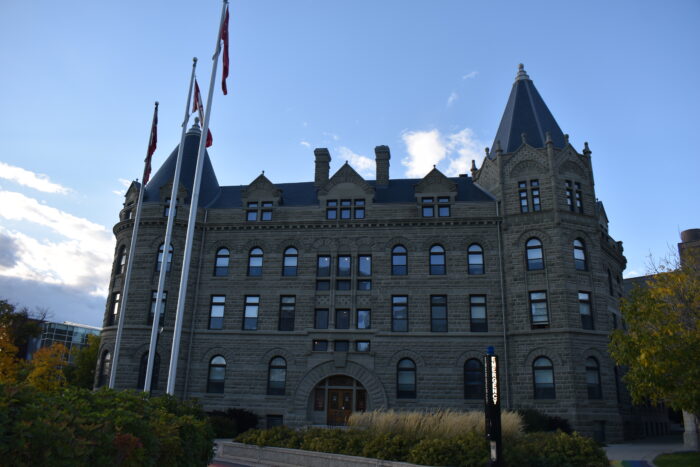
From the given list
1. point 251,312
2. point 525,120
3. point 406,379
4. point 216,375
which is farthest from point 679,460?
point 216,375

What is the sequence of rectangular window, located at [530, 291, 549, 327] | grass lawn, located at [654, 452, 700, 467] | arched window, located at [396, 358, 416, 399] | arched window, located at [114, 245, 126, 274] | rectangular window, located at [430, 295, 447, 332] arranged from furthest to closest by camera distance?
arched window, located at [114, 245, 126, 274]
rectangular window, located at [430, 295, 447, 332]
arched window, located at [396, 358, 416, 399]
rectangular window, located at [530, 291, 549, 327]
grass lawn, located at [654, 452, 700, 467]

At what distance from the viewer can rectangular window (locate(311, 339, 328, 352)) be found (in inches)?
1212

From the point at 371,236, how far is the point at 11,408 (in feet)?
86.4

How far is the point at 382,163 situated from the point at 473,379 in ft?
49.6

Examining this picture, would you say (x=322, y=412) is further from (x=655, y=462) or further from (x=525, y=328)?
(x=655, y=462)

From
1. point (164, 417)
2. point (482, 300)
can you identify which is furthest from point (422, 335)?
point (164, 417)

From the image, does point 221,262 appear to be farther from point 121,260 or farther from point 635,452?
point 635,452

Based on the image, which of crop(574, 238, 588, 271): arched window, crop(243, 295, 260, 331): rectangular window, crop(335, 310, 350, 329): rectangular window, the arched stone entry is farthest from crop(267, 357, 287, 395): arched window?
crop(574, 238, 588, 271): arched window

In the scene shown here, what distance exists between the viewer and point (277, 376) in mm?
30781

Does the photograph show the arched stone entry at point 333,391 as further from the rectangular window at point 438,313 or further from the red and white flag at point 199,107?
the red and white flag at point 199,107

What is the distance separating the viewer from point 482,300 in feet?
100

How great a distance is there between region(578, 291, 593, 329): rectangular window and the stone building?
11 cm

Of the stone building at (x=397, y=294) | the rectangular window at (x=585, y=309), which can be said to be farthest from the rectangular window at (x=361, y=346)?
the rectangular window at (x=585, y=309)

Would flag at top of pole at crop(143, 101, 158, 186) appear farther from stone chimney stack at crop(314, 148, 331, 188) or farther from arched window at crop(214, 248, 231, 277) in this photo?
stone chimney stack at crop(314, 148, 331, 188)
